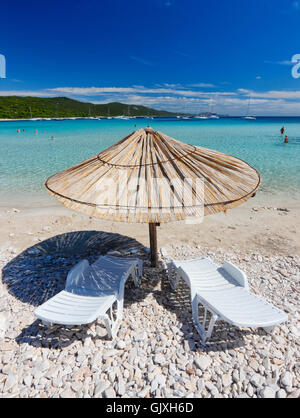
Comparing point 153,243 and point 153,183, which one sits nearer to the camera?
point 153,183

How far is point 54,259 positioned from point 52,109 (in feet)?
379

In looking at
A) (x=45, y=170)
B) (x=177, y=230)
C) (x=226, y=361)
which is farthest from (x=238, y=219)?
(x=45, y=170)

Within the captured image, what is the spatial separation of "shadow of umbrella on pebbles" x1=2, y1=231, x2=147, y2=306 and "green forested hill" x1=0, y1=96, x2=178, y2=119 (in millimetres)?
98588

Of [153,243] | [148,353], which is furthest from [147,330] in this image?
[153,243]

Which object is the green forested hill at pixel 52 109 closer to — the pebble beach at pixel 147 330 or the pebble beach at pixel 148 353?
the pebble beach at pixel 147 330

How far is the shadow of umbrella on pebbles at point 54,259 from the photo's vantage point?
12.3 ft

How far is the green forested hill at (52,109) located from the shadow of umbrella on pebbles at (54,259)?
98.6 meters

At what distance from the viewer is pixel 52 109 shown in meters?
101

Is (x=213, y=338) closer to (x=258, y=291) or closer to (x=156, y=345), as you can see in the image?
(x=156, y=345)

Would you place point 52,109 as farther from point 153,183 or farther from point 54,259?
point 153,183

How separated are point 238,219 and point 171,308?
462 centimetres

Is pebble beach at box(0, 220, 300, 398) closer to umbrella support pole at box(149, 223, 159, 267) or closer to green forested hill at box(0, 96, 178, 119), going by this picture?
umbrella support pole at box(149, 223, 159, 267)

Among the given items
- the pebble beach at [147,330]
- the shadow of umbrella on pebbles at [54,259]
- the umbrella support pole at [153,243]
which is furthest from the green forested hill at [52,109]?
the umbrella support pole at [153,243]

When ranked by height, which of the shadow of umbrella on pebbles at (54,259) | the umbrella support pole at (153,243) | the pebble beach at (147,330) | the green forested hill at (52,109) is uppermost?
the green forested hill at (52,109)
